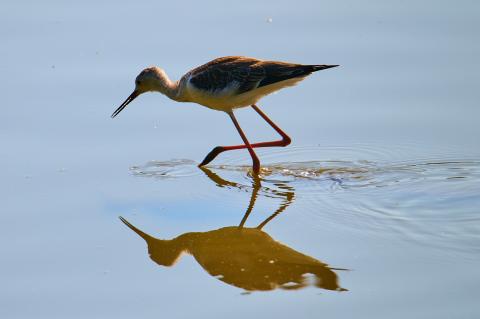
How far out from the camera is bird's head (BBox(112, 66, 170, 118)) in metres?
9.62

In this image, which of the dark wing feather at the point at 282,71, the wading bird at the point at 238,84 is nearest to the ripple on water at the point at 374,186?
the wading bird at the point at 238,84

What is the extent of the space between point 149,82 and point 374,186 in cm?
278

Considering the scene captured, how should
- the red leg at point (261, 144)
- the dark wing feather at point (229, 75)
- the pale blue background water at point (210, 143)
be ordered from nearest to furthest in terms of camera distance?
the pale blue background water at point (210, 143), the red leg at point (261, 144), the dark wing feather at point (229, 75)

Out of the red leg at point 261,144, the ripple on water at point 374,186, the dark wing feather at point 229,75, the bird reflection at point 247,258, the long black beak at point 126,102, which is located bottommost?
the bird reflection at point 247,258

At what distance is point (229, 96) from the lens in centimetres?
916

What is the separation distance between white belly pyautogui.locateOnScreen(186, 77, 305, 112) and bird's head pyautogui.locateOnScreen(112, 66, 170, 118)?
1.41 ft

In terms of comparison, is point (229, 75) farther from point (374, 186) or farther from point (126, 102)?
point (374, 186)

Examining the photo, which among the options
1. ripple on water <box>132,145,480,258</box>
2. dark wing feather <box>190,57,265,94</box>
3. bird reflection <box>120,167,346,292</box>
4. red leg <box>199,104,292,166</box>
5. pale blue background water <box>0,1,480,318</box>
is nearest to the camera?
pale blue background water <box>0,1,480,318</box>

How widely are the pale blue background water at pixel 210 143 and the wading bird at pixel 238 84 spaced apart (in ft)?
1.19

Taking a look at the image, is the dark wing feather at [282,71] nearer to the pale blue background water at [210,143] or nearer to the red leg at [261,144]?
the red leg at [261,144]

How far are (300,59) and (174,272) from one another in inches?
169

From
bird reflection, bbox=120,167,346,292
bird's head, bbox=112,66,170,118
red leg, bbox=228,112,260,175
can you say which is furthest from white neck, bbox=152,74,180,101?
bird reflection, bbox=120,167,346,292

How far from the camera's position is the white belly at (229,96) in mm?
9062

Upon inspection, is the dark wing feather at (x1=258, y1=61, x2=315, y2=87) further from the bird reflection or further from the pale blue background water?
the bird reflection
